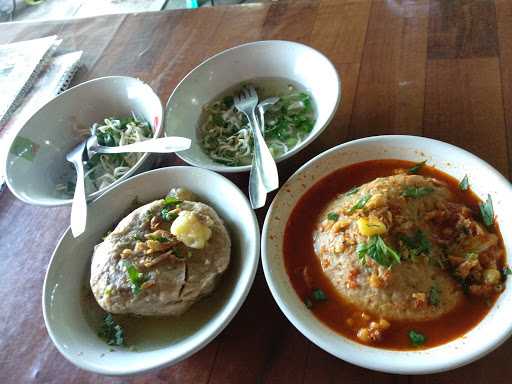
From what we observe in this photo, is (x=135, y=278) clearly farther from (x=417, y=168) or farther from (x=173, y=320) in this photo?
(x=417, y=168)

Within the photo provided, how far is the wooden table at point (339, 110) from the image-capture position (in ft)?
3.53

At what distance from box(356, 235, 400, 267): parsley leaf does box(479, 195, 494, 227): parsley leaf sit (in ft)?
0.87

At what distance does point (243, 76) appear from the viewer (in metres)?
1.76

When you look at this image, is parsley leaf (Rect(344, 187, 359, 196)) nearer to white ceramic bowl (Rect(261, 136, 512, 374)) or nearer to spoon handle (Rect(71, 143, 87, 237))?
white ceramic bowl (Rect(261, 136, 512, 374))

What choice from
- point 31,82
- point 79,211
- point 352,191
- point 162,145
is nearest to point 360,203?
point 352,191

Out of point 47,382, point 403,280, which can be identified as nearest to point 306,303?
point 403,280

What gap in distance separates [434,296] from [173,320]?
662 mm

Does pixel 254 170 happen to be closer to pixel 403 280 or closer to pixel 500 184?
pixel 403 280

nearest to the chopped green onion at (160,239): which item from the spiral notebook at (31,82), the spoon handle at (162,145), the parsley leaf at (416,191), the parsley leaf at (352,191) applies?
the spoon handle at (162,145)

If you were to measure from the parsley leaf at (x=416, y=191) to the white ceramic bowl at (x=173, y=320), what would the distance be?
0.41 meters

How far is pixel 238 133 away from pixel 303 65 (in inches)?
14.4

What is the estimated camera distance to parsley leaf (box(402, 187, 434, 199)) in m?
1.14

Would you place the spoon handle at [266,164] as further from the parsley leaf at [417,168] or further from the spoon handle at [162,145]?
the parsley leaf at [417,168]

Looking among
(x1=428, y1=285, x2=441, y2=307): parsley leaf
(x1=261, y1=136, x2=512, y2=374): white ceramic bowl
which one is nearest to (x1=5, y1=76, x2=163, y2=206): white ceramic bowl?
(x1=261, y1=136, x2=512, y2=374): white ceramic bowl
